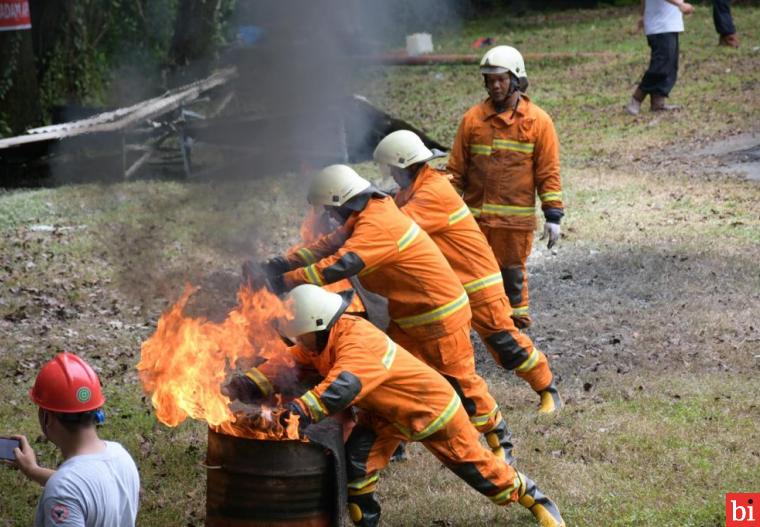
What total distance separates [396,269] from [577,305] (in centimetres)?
413

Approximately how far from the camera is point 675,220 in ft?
41.0

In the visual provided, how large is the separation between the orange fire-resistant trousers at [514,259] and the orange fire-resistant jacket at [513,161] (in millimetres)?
61

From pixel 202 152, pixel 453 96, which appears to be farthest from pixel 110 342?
pixel 453 96

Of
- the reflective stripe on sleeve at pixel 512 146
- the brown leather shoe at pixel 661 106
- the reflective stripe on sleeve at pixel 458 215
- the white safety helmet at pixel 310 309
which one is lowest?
the brown leather shoe at pixel 661 106

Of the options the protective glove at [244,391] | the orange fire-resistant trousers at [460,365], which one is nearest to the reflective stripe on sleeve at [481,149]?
the orange fire-resistant trousers at [460,365]

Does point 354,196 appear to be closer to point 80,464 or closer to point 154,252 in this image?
point 80,464

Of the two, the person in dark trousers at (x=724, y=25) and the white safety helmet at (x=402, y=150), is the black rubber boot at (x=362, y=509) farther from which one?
the person in dark trousers at (x=724, y=25)

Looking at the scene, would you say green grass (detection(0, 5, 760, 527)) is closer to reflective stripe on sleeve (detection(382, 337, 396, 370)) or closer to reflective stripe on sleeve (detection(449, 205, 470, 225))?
reflective stripe on sleeve (detection(382, 337, 396, 370))

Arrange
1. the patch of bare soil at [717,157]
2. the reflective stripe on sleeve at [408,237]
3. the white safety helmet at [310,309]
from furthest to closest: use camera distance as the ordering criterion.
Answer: the patch of bare soil at [717,157] → the reflective stripe on sleeve at [408,237] → the white safety helmet at [310,309]

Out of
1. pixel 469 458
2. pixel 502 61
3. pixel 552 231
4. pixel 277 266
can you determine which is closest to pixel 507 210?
pixel 552 231

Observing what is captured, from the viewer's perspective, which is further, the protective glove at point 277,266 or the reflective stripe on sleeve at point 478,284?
the reflective stripe on sleeve at point 478,284

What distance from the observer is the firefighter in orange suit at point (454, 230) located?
6.80m

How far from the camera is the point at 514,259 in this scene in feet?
26.5

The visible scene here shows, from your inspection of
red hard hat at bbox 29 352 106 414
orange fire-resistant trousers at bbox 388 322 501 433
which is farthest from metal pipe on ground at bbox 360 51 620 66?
red hard hat at bbox 29 352 106 414
